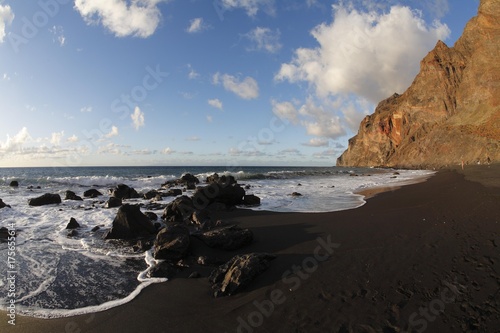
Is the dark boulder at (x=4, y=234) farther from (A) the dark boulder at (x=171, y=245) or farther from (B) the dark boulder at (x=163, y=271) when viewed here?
(B) the dark boulder at (x=163, y=271)

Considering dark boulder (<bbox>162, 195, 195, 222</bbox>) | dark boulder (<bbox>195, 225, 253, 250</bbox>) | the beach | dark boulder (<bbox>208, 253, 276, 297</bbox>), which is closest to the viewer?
the beach

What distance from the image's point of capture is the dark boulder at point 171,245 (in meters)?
8.06

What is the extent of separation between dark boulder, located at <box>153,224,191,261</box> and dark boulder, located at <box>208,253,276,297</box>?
1677mm

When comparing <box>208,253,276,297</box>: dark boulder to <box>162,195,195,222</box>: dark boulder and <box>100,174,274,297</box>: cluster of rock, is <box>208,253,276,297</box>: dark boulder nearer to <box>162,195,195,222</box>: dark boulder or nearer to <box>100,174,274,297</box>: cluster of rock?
<box>100,174,274,297</box>: cluster of rock

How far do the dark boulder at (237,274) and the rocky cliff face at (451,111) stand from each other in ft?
226

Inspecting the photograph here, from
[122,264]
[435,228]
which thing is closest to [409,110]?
[435,228]

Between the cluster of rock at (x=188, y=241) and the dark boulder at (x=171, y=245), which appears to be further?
the dark boulder at (x=171, y=245)

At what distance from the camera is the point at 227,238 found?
28.8 ft

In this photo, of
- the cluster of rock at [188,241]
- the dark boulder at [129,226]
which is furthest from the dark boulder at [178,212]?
the dark boulder at [129,226]

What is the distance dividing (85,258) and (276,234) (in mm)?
6199

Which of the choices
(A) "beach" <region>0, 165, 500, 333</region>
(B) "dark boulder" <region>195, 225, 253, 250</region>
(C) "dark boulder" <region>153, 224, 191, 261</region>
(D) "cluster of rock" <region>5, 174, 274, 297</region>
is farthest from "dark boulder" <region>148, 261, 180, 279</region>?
(B) "dark boulder" <region>195, 225, 253, 250</region>

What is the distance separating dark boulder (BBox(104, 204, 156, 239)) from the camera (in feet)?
34.3

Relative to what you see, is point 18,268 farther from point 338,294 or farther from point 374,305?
point 374,305

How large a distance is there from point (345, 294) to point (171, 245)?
500cm
